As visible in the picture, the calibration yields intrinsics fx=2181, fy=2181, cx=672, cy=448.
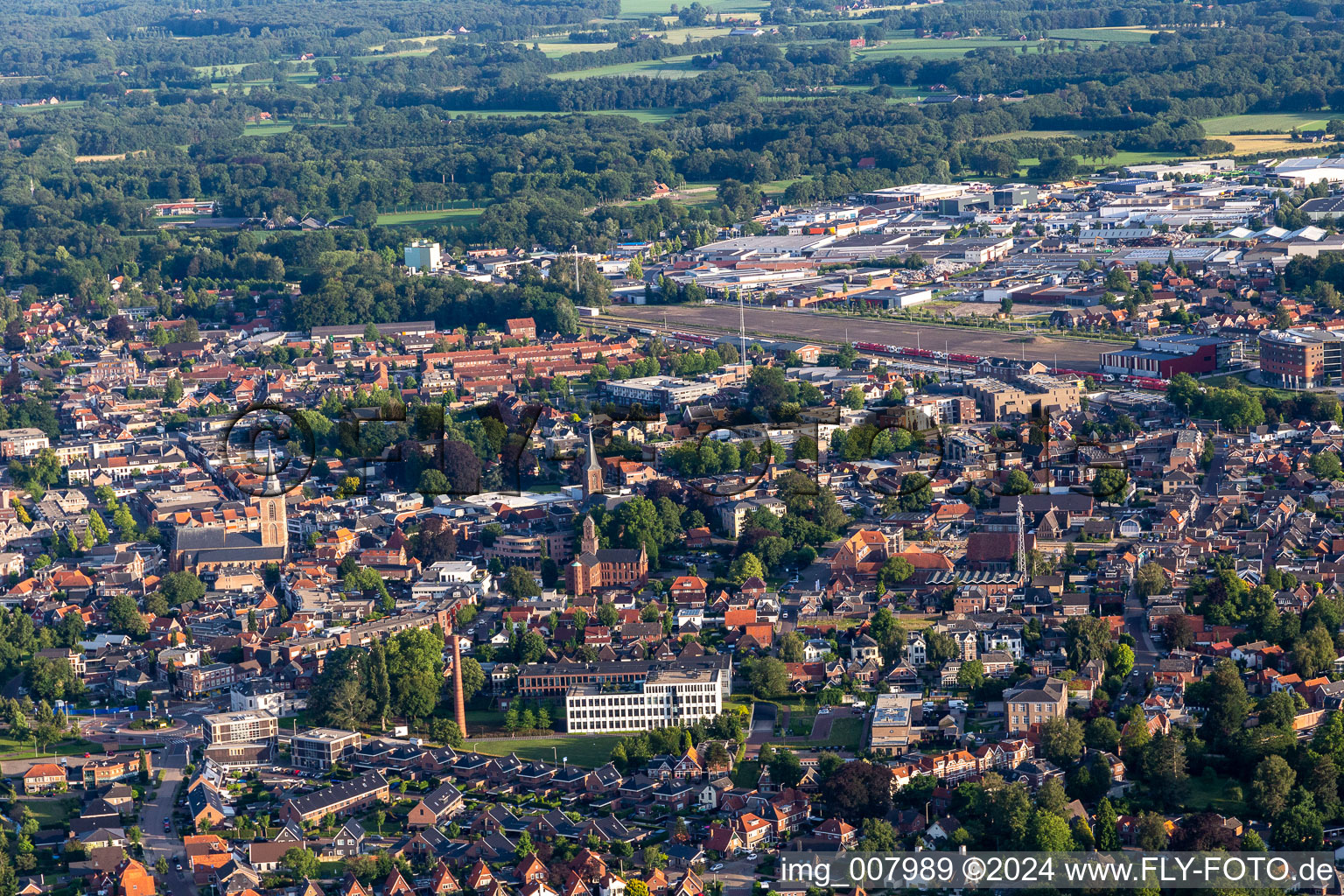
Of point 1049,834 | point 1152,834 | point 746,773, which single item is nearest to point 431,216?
point 746,773

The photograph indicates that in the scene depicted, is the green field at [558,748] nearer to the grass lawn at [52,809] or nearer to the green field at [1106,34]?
the grass lawn at [52,809]

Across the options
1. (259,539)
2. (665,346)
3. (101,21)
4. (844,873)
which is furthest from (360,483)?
(101,21)

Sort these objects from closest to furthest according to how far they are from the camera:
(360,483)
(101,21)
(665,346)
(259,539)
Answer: (259,539)
(360,483)
(665,346)
(101,21)

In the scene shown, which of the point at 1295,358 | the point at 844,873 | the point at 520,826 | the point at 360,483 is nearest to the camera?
the point at 844,873

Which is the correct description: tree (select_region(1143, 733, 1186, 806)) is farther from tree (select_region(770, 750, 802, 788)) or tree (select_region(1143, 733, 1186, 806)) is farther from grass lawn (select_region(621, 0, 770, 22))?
grass lawn (select_region(621, 0, 770, 22))

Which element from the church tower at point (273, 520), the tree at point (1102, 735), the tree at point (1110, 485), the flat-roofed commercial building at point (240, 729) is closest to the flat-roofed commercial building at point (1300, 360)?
the tree at point (1110, 485)

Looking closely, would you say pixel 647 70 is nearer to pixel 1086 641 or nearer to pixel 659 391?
pixel 659 391

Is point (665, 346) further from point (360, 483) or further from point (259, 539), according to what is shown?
point (259, 539)
